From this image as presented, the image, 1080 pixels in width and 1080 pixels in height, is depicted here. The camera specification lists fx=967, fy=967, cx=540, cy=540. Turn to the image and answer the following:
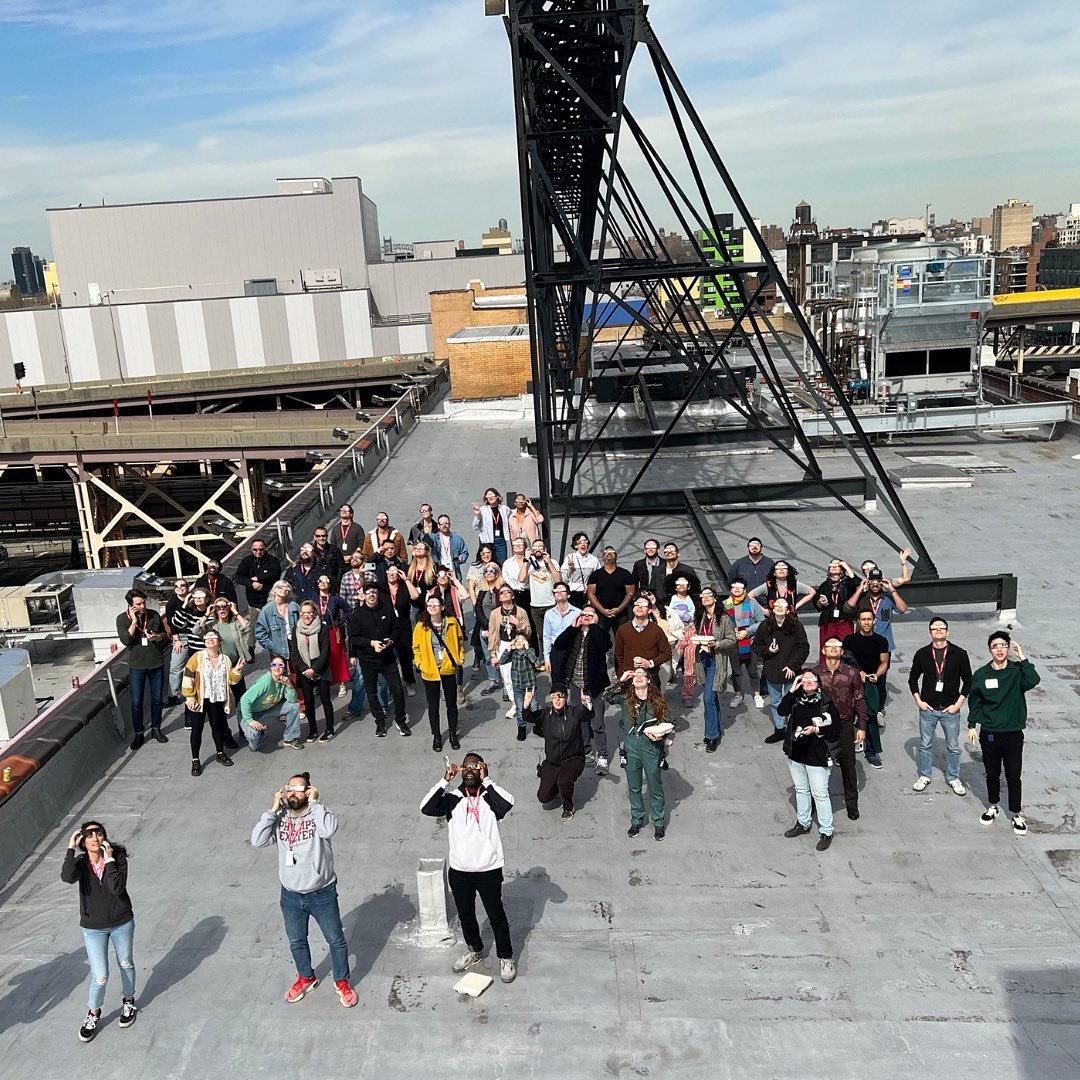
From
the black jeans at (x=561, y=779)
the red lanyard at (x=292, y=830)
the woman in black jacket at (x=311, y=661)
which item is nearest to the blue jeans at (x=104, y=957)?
the red lanyard at (x=292, y=830)

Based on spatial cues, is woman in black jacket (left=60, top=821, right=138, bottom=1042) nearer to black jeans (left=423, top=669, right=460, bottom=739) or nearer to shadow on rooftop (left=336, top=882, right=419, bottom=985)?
shadow on rooftop (left=336, top=882, right=419, bottom=985)

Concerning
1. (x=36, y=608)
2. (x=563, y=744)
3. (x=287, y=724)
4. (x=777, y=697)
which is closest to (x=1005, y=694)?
(x=777, y=697)

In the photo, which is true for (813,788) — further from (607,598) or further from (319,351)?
(319,351)

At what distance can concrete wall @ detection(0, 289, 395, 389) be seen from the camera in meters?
49.4

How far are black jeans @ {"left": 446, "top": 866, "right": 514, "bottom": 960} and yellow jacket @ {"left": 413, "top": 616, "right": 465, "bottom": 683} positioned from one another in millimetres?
2608

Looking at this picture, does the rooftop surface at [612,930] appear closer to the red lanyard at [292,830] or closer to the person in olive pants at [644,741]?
the person in olive pants at [644,741]

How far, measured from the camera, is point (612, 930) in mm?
5852

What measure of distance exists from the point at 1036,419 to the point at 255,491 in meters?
23.1

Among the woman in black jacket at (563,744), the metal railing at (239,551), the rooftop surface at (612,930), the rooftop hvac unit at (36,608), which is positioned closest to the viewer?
the rooftop surface at (612,930)

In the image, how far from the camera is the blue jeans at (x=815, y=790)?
21.2 feet

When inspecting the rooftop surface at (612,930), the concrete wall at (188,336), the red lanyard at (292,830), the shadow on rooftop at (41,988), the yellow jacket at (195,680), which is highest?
the concrete wall at (188,336)

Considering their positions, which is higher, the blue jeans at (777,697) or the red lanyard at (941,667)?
the red lanyard at (941,667)

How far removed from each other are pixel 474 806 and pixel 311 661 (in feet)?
11.0

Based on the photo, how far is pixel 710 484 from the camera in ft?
58.6
